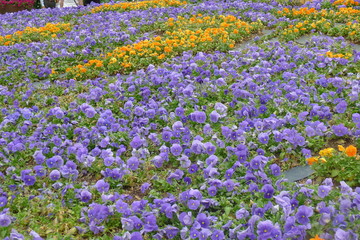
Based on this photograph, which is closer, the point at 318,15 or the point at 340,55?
the point at 340,55

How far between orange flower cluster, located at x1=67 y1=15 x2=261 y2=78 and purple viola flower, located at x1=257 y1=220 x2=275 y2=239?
4480 millimetres

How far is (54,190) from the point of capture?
3.71 meters

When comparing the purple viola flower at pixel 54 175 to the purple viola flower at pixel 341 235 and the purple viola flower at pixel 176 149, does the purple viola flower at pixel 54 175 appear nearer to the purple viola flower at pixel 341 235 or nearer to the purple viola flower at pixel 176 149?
the purple viola flower at pixel 176 149

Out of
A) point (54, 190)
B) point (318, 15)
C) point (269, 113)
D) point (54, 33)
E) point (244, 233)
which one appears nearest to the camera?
point (244, 233)

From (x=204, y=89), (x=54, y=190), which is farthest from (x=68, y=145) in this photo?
(x=204, y=89)

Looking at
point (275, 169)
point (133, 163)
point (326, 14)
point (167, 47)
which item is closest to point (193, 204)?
point (275, 169)

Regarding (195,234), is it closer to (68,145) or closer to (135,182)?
(135,182)

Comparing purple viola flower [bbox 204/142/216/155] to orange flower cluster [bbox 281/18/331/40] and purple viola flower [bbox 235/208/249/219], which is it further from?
orange flower cluster [bbox 281/18/331/40]

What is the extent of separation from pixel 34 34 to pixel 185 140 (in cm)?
729

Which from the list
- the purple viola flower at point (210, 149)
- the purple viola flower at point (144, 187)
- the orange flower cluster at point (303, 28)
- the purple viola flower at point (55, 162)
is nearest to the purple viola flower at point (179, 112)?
the purple viola flower at point (210, 149)

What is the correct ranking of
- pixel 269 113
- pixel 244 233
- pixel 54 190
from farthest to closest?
pixel 269 113, pixel 54 190, pixel 244 233

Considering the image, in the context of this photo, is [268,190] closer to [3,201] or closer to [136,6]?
[3,201]

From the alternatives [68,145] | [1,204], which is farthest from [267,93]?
[1,204]

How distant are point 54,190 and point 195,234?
58.5 inches
